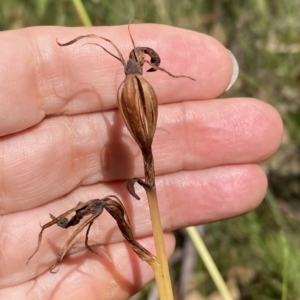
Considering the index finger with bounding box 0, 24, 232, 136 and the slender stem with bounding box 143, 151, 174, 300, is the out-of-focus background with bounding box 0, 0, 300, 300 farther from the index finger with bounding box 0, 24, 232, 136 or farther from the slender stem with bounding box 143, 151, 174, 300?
the slender stem with bounding box 143, 151, 174, 300

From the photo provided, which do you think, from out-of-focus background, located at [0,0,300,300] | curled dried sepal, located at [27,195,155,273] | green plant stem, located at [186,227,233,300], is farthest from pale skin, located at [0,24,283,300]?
out-of-focus background, located at [0,0,300,300]

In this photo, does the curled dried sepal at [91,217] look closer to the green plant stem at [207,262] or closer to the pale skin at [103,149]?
the pale skin at [103,149]

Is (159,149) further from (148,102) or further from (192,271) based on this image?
(192,271)

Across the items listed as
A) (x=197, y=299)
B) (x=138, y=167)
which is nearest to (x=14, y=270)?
(x=138, y=167)

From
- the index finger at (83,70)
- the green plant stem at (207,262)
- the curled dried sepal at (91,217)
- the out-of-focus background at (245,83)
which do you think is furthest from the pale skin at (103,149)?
the out-of-focus background at (245,83)

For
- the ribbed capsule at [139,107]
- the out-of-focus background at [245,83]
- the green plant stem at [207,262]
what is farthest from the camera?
the out-of-focus background at [245,83]

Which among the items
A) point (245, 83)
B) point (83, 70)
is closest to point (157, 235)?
point (83, 70)
